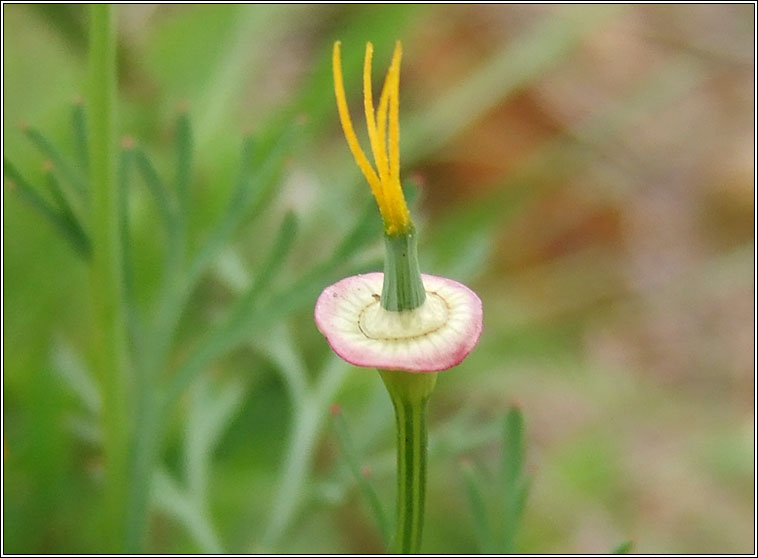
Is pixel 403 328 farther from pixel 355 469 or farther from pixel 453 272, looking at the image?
pixel 453 272

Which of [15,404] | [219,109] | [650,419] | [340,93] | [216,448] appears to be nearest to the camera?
[340,93]

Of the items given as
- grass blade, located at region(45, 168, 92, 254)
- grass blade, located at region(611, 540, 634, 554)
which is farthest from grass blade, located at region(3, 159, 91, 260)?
grass blade, located at region(611, 540, 634, 554)

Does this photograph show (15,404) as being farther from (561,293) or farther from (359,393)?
(561,293)

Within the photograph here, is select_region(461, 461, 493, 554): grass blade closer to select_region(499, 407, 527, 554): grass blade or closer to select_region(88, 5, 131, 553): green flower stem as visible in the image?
select_region(499, 407, 527, 554): grass blade

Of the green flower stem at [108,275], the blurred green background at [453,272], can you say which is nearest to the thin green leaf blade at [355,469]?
the blurred green background at [453,272]

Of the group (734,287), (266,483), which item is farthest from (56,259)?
(734,287)

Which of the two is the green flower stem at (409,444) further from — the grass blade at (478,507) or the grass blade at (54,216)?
the grass blade at (54,216)
